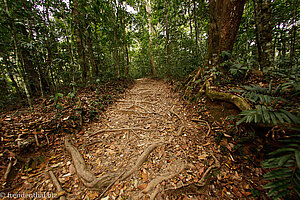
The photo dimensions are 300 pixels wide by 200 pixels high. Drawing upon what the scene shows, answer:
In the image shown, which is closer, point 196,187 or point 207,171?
point 196,187

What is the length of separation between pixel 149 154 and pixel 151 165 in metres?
0.27

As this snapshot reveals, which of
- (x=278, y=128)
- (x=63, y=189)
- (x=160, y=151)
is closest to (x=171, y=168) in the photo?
(x=160, y=151)

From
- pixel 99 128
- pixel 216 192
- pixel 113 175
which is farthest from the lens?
pixel 99 128

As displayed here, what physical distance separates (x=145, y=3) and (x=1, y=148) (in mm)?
14028

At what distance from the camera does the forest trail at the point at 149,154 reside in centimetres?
197

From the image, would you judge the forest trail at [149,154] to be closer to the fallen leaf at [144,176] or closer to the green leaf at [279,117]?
the fallen leaf at [144,176]

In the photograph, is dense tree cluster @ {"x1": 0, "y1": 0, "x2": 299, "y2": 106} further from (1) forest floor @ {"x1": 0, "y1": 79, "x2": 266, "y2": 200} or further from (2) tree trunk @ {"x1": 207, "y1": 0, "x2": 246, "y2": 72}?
(1) forest floor @ {"x1": 0, "y1": 79, "x2": 266, "y2": 200}

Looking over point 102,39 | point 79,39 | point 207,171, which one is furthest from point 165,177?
point 102,39

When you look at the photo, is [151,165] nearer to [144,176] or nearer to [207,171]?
[144,176]

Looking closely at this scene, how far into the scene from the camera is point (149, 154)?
2592mm

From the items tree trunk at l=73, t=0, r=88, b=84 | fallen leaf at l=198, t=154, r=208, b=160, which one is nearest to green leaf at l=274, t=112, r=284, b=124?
fallen leaf at l=198, t=154, r=208, b=160

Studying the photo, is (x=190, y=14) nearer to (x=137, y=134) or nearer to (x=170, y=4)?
(x=170, y=4)

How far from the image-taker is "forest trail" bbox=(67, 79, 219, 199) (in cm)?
197

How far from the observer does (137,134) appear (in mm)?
3316
